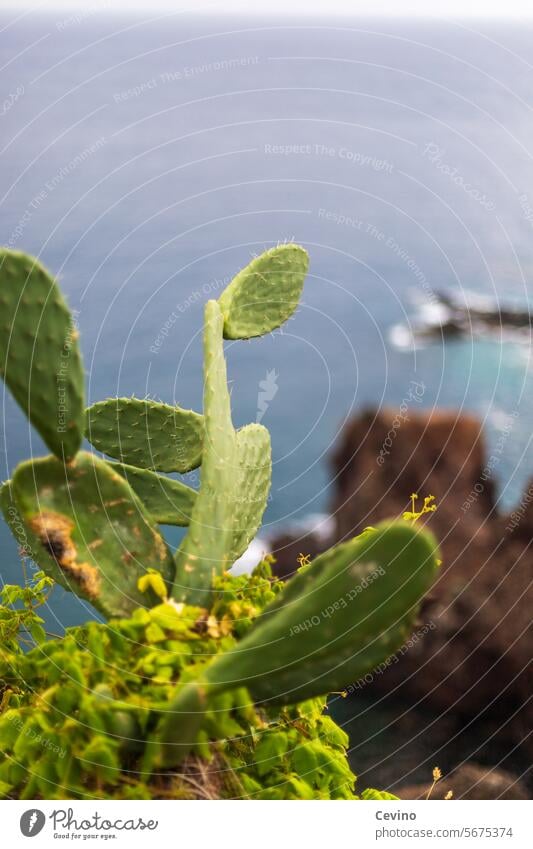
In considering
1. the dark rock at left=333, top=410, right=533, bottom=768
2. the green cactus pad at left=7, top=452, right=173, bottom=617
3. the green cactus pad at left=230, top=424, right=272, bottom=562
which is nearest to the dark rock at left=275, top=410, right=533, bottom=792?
the dark rock at left=333, top=410, right=533, bottom=768

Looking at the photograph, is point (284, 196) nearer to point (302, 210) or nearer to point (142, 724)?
point (302, 210)

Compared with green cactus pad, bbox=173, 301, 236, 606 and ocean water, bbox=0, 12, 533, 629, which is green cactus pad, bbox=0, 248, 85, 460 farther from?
ocean water, bbox=0, 12, 533, 629

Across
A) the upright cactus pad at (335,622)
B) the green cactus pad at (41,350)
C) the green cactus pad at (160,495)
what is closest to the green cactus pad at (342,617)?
the upright cactus pad at (335,622)

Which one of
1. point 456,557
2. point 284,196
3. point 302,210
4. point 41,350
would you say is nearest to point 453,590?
point 456,557

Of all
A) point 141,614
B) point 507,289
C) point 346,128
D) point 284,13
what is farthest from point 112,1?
point 507,289

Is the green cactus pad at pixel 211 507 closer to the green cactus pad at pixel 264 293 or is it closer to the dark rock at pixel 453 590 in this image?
the green cactus pad at pixel 264 293

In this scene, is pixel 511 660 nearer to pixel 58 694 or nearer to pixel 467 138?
pixel 467 138
